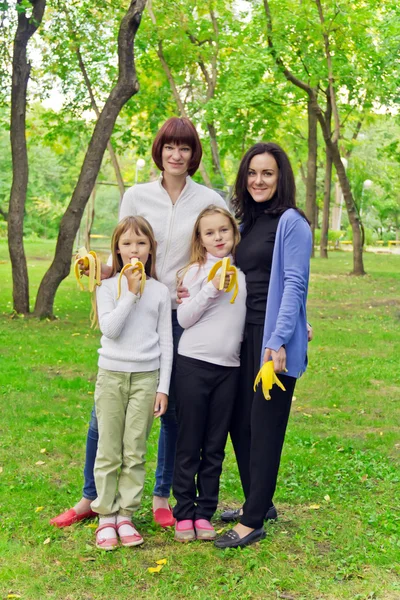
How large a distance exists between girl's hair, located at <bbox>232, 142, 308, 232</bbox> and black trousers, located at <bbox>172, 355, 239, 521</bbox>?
771 mm

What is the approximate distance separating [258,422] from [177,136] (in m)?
1.48

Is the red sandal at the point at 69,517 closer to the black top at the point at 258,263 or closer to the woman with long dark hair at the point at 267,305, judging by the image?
the woman with long dark hair at the point at 267,305

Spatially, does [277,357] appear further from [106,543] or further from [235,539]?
[106,543]

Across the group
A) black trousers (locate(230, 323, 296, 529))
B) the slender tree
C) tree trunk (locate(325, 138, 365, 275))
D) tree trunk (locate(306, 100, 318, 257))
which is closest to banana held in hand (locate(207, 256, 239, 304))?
A: black trousers (locate(230, 323, 296, 529))

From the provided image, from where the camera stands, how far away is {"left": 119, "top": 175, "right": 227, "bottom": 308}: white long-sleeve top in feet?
14.4

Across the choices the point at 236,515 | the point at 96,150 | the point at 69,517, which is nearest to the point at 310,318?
the point at 96,150

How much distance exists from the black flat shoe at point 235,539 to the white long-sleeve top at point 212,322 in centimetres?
88

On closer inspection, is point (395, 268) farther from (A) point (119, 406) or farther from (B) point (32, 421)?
(A) point (119, 406)

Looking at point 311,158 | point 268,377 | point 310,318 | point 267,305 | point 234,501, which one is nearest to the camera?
point 268,377

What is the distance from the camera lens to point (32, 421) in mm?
7039

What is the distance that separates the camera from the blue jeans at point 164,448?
4453mm

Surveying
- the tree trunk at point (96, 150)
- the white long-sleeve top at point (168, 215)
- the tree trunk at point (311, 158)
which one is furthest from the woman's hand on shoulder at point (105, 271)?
the tree trunk at point (311, 158)

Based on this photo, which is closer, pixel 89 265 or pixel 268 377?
pixel 268 377

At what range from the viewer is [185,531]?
4391mm
